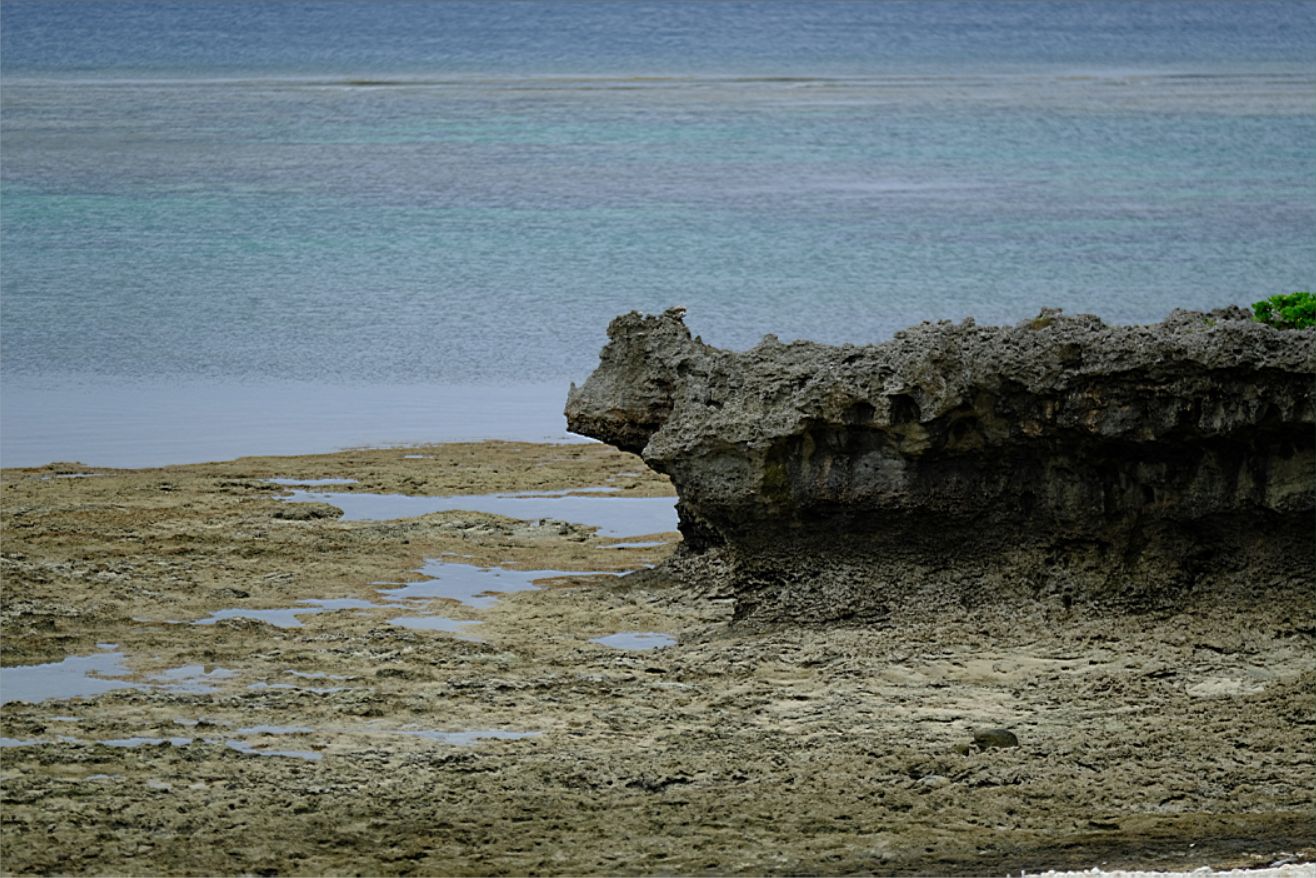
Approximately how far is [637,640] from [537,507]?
332 cm

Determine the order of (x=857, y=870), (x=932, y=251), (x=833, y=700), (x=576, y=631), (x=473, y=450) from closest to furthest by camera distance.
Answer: (x=857, y=870), (x=833, y=700), (x=576, y=631), (x=473, y=450), (x=932, y=251)

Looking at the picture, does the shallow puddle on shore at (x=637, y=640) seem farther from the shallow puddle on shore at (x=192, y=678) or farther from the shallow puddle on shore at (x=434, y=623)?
the shallow puddle on shore at (x=192, y=678)

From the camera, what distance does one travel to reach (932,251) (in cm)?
2641

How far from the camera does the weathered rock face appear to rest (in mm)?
9969

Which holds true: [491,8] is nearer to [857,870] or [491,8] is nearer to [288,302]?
[288,302]

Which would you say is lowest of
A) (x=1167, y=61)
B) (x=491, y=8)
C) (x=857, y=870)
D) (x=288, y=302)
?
(x=857, y=870)

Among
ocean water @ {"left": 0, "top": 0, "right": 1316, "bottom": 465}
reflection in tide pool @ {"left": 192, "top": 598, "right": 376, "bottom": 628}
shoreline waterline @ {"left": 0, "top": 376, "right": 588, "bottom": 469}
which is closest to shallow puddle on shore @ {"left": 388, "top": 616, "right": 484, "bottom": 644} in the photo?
reflection in tide pool @ {"left": 192, "top": 598, "right": 376, "bottom": 628}

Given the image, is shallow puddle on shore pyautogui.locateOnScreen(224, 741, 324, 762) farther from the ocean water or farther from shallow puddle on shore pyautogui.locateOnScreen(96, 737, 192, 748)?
the ocean water

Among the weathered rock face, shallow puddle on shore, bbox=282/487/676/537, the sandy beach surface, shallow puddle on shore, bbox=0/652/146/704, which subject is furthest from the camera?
shallow puddle on shore, bbox=282/487/676/537

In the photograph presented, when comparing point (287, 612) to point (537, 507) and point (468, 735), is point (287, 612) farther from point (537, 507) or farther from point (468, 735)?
point (537, 507)

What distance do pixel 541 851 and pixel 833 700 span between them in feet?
6.86

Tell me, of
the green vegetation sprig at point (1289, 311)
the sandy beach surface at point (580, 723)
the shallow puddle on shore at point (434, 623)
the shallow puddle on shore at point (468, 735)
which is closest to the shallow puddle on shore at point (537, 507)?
the sandy beach surface at point (580, 723)

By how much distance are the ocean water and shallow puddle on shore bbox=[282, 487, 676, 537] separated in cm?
243

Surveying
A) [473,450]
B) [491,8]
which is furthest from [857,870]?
[491,8]
